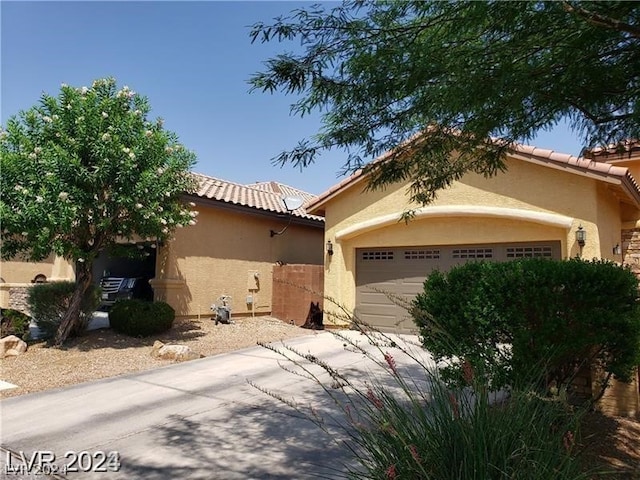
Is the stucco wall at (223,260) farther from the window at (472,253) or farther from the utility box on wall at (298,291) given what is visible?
the window at (472,253)

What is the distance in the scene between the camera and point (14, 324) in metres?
9.59

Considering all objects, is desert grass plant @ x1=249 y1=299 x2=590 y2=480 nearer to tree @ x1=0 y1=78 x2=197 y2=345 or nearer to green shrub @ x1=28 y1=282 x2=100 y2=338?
tree @ x1=0 y1=78 x2=197 y2=345

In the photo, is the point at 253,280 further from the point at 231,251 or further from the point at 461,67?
the point at 461,67

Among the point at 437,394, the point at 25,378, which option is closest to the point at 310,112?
the point at 437,394

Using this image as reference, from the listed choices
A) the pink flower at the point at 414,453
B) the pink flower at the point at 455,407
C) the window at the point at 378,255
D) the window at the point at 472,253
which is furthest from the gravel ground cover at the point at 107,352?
the pink flower at the point at 455,407

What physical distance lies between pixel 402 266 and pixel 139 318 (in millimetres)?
7538

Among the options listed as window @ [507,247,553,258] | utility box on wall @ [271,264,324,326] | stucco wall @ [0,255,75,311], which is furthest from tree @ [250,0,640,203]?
stucco wall @ [0,255,75,311]

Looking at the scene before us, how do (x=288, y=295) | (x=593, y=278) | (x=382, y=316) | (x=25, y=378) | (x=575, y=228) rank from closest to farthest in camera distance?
(x=593, y=278)
(x=25, y=378)
(x=575, y=228)
(x=382, y=316)
(x=288, y=295)

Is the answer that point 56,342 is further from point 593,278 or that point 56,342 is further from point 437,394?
point 593,278

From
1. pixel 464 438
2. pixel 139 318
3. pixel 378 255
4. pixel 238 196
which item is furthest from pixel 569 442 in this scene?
pixel 238 196

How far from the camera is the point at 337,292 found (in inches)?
537

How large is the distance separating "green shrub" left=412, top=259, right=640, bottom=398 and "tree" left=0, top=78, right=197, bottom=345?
23.6ft

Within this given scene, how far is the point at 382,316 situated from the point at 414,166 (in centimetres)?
870

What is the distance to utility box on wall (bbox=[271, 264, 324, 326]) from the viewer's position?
46.9ft
